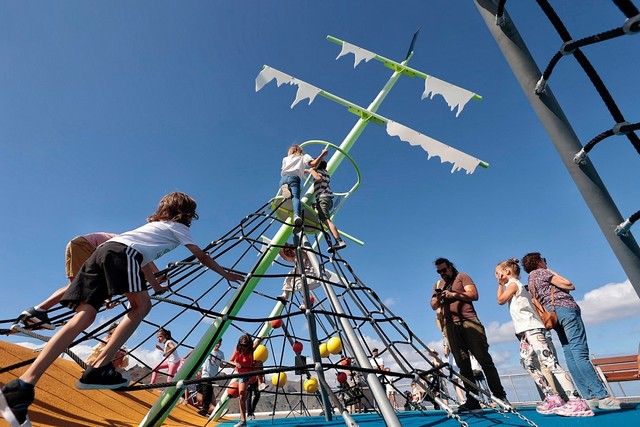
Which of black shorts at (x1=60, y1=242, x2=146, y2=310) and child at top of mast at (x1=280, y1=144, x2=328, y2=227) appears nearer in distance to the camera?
black shorts at (x1=60, y1=242, x2=146, y2=310)

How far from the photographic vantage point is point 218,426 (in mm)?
4230

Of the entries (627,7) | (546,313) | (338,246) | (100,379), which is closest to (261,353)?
(338,246)

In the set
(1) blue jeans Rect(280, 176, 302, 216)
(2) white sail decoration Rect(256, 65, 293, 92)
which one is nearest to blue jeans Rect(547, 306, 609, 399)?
(1) blue jeans Rect(280, 176, 302, 216)

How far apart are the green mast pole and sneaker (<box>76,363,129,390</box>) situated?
0.64 m

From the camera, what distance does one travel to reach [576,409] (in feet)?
9.73

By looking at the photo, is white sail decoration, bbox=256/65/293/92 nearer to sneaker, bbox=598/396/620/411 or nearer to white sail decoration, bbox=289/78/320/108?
white sail decoration, bbox=289/78/320/108

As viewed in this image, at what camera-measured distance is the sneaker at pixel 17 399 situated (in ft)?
5.06

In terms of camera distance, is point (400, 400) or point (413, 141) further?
point (400, 400)

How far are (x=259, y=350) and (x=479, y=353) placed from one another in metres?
3.44

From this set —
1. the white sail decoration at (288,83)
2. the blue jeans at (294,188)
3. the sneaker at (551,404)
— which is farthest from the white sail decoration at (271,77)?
the sneaker at (551,404)

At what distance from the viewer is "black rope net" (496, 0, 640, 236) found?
3.78 feet

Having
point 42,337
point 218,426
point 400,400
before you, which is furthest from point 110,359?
point 400,400

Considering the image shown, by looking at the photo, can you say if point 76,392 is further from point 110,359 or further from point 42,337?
point 110,359

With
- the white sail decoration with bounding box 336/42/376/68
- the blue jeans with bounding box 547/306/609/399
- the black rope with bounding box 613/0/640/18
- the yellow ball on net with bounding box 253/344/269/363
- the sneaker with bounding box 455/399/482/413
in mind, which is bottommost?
the sneaker with bounding box 455/399/482/413
